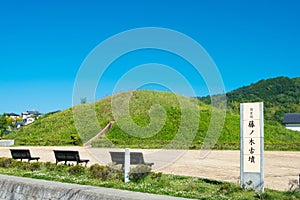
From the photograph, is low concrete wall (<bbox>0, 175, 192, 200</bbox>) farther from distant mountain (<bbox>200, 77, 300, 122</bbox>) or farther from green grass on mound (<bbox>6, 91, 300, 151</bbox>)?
distant mountain (<bbox>200, 77, 300, 122</bbox>)

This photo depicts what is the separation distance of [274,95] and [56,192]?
8286cm

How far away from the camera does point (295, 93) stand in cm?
8469

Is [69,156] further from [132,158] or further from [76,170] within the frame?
[76,170]

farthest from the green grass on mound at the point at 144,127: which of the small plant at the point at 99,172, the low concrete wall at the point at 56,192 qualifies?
the low concrete wall at the point at 56,192

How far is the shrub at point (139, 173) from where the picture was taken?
8016 millimetres

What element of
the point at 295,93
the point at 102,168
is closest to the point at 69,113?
the point at 102,168

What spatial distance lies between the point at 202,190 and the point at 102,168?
2.34 metres

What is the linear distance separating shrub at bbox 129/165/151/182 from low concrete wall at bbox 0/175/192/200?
1.50 meters

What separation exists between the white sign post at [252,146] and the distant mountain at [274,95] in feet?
208

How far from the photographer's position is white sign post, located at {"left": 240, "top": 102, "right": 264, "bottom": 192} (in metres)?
6.98

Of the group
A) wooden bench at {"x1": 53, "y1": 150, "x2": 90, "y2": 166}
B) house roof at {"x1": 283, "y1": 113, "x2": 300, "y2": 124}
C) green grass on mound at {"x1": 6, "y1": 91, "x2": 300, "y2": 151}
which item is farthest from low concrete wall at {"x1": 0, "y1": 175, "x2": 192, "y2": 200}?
house roof at {"x1": 283, "y1": 113, "x2": 300, "y2": 124}

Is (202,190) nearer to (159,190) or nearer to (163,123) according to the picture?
(159,190)

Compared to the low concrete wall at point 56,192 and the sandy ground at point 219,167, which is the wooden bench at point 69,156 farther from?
the low concrete wall at point 56,192

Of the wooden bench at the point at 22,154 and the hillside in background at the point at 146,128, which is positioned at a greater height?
the hillside in background at the point at 146,128
